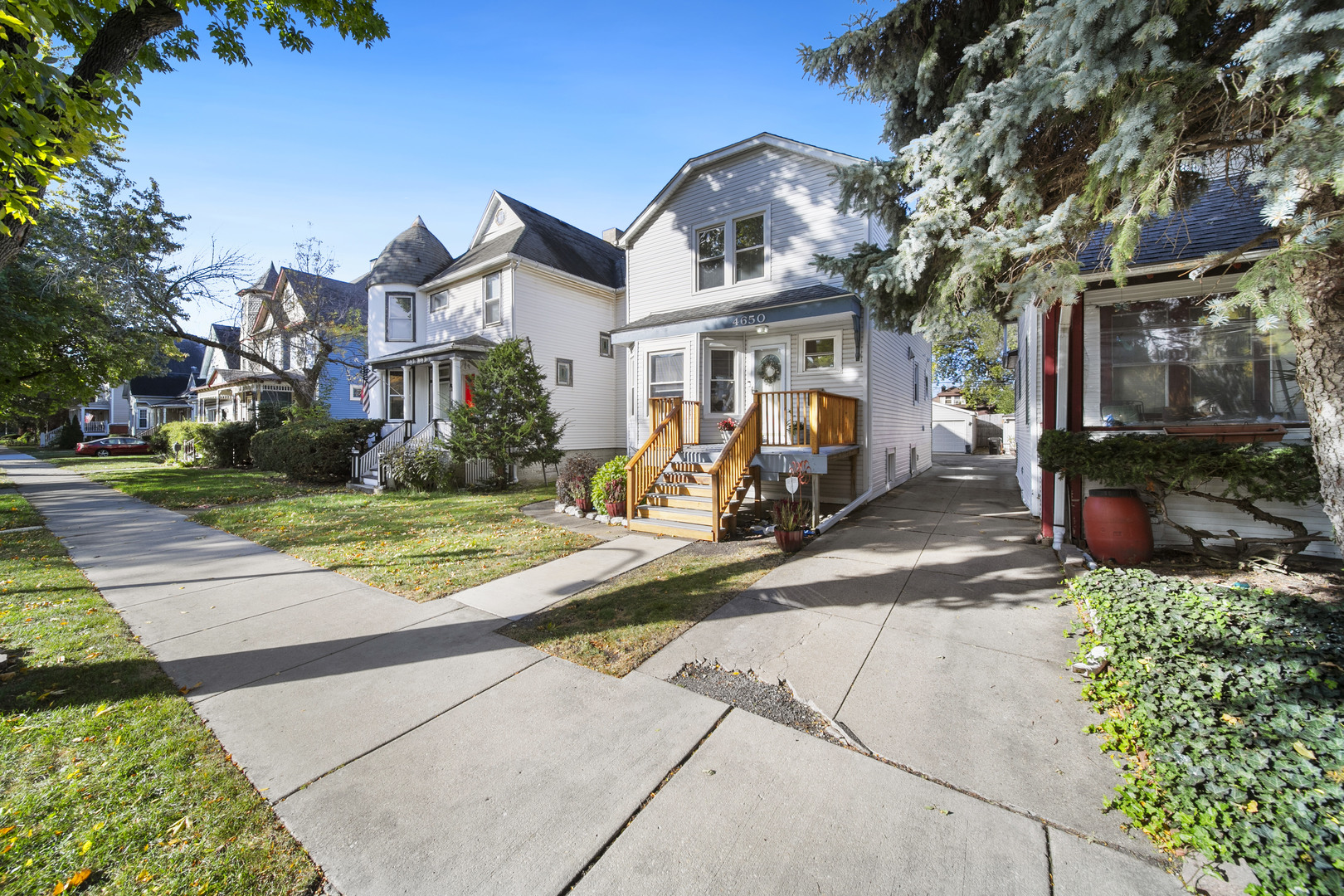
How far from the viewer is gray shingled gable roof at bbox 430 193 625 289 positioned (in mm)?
15016

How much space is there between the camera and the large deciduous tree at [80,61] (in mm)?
3074

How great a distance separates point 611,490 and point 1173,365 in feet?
26.4

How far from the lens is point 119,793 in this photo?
2.44 m

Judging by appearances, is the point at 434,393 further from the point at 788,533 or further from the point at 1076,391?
the point at 1076,391

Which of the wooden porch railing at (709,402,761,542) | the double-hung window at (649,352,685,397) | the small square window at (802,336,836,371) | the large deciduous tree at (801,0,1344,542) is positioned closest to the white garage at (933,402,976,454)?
the small square window at (802,336,836,371)

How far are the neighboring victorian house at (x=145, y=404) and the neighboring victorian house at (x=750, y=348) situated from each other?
117 feet

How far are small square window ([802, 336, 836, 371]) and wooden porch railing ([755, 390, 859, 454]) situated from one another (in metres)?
0.94

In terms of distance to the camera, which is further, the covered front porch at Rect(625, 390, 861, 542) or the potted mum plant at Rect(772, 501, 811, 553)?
the covered front porch at Rect(625, 390, 861, 542)

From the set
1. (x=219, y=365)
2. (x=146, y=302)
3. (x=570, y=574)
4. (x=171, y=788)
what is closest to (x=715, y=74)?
(x=570, y=574)

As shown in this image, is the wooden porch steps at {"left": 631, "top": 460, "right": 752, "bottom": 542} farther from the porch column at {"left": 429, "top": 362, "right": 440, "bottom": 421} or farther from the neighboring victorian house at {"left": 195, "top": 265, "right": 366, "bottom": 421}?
the neighboring victorian house at {"left": 195, "top": 265, "right": 366, "bottom": 421}

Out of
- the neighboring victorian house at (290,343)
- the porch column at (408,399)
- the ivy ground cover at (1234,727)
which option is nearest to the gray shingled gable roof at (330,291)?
the neighboring victorian house at (290,343)

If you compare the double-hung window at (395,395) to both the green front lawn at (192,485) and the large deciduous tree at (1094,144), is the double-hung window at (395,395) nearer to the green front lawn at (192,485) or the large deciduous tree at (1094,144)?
the green front lawn at (192,485)

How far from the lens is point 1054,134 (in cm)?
492

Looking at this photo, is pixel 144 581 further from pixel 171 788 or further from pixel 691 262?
pixel 691 262
